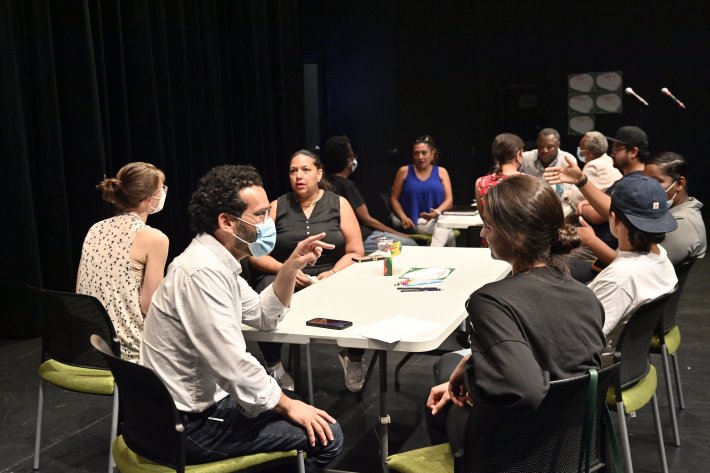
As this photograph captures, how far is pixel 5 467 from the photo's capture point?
11.7 feet

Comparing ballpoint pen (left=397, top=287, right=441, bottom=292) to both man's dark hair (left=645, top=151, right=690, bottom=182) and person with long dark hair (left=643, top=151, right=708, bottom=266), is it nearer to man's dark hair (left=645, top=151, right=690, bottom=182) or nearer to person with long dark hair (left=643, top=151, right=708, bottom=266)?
person with long dark hair (left=643, top=151, right=708, bottom=266)

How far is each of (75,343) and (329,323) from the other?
108cm

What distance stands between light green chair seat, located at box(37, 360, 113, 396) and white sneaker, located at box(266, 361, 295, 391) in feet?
3.53

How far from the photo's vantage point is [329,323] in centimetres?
286

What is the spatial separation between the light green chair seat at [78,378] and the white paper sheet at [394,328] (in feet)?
3.42

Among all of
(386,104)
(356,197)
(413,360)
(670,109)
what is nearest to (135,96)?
(356,197)

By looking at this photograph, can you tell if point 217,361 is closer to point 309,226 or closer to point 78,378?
point 78,378

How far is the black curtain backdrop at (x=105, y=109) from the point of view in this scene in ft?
17.8

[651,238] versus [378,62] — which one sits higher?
[378,62]

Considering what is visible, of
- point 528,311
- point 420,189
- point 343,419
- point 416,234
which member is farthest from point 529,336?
point 420,189

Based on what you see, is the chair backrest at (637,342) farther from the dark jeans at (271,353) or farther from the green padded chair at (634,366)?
the dark jeans at (271,353)

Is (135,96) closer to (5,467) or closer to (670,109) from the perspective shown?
(5,467)

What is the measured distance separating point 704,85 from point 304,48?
505 cm

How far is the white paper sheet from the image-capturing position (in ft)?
8.83
